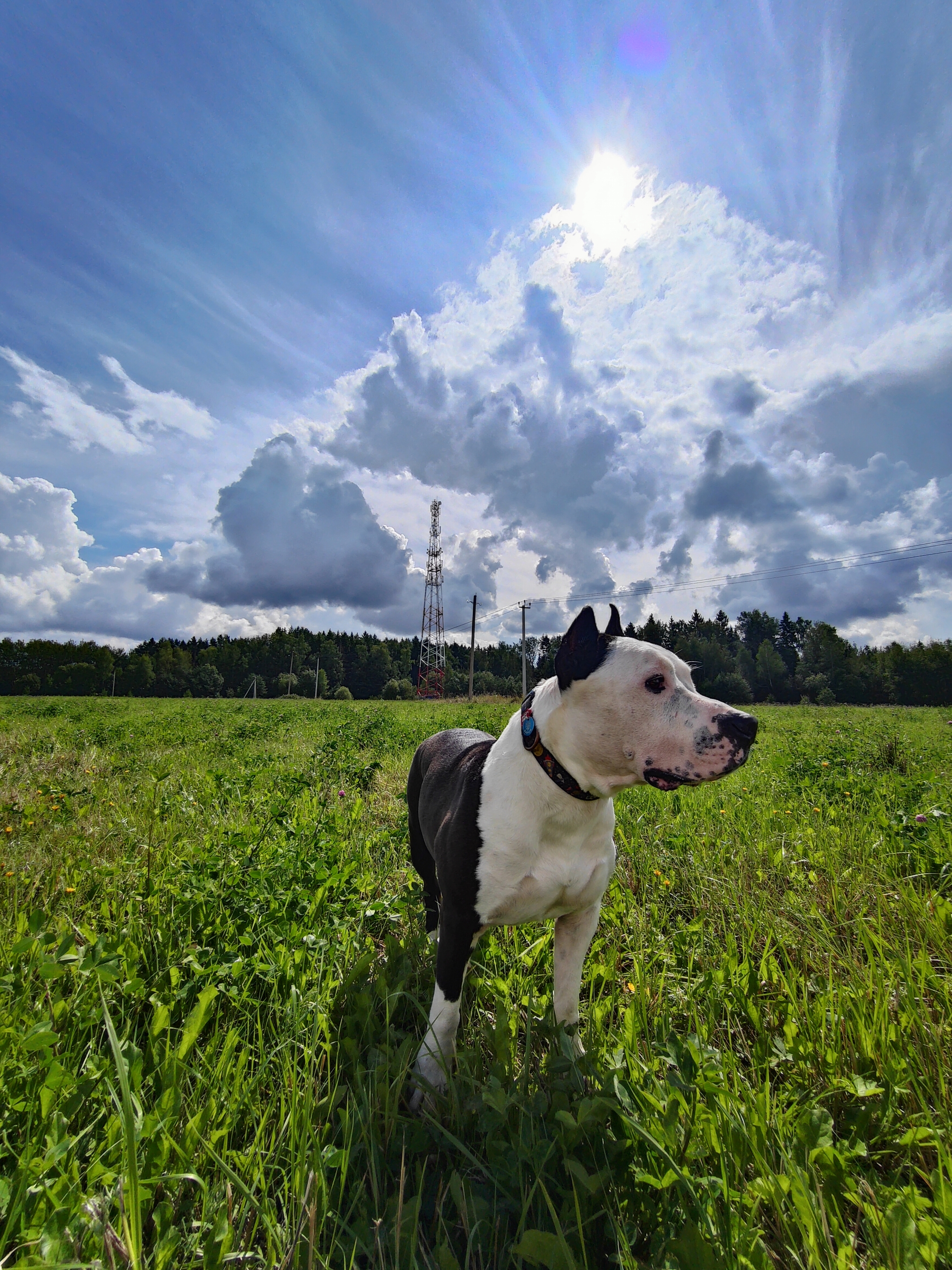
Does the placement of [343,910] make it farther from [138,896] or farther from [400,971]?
[138,896]

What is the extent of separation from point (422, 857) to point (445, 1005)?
1247 mm

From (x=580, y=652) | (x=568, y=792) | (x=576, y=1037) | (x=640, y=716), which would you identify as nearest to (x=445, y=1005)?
(x=576, y=1037)

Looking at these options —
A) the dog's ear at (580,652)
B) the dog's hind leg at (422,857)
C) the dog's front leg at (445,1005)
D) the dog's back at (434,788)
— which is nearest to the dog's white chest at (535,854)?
the dog's front leg at (445,1005)

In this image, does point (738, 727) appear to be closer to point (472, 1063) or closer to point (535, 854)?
point (535, 854)

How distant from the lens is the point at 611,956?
2.76m

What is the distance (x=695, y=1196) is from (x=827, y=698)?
7005 centimetres

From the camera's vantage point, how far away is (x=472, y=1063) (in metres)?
2.09

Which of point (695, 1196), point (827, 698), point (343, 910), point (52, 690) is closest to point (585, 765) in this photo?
point (695, 1196)

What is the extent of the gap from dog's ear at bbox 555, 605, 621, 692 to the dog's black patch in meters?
0.64

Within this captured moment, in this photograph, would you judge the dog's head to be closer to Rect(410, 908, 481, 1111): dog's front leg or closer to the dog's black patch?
the dog's black patch

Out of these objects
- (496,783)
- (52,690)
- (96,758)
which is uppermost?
(496,783)

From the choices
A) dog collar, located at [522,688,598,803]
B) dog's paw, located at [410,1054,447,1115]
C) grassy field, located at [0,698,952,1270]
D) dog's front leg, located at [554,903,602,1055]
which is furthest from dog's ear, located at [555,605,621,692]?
dog's paw, located at [410,1054,447,1115]

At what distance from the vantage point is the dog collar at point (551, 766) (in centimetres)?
218

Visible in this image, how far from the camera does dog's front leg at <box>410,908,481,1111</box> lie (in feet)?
6.79
